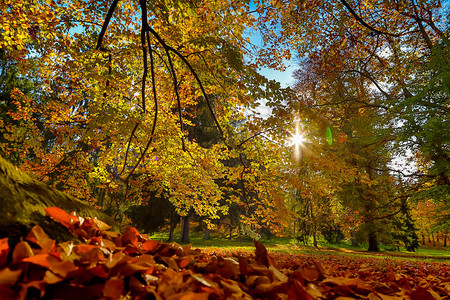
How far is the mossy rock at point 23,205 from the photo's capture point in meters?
0.91

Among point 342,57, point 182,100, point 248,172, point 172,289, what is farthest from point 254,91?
point 342,57

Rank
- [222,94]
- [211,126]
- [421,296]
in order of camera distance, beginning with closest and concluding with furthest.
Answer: [421,296] < [222,94] < [211,126]

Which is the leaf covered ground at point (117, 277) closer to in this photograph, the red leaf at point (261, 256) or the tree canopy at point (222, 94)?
the red leaf at point (261, 256)

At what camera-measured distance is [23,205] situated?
1.03 meters

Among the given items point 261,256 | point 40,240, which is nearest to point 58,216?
point 40,240

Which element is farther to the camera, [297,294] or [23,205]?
[23,205]

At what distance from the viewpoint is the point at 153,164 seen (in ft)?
23.5

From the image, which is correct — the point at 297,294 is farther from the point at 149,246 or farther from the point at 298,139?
the point at 298,139

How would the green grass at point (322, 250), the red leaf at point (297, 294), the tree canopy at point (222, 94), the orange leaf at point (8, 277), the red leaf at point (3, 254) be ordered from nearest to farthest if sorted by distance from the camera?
the orange leaf at point (8, 277)
the red leaf at point (3, 254)
the red leaf at point (297, 294)
the tree canopy at point (222, 94)
the green grass at point (322, 250)

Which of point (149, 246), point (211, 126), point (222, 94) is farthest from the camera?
point (211, 126)

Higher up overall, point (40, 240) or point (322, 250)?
point (40, 240)

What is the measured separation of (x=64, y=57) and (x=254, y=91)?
6069 millimetres

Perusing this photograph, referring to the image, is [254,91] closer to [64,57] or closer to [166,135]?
[166,135]

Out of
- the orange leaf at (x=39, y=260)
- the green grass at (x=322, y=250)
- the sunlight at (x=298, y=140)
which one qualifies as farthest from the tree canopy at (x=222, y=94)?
the orange leaf at (x=39, y=260)
